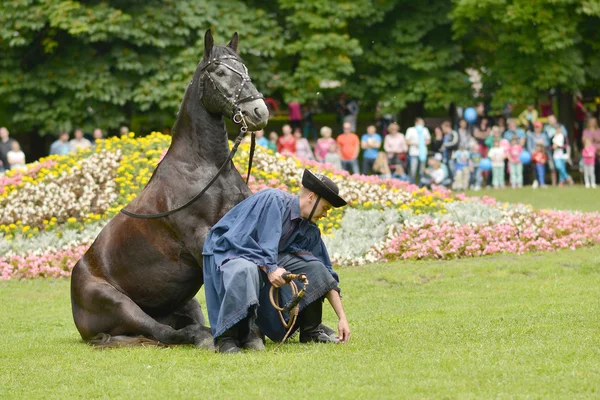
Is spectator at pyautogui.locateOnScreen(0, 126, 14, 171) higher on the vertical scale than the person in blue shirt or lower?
higher

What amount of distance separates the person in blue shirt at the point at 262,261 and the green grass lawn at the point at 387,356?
0.88ft

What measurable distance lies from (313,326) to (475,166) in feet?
62.1

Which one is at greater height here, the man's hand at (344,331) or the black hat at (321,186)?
the black hat at (321,186)

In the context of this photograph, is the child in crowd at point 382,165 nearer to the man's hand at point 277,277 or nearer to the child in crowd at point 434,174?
the child in crowd at point 434,174

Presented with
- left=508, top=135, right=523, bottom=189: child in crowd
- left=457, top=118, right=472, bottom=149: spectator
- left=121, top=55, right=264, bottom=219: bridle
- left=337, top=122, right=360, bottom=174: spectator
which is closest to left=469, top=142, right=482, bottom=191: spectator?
left=457, top=118, right=472, bottom=149: spectator

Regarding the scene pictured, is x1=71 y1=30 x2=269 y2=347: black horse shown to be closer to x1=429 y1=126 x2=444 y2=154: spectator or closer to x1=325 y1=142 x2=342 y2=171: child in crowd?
x1=325 y1=142 x2=342 y2=171: child in crowd

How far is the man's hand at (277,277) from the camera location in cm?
762

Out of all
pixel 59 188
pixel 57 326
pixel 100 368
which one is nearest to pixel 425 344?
pixel 100 368

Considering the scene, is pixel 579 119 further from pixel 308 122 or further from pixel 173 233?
pixel 173 233

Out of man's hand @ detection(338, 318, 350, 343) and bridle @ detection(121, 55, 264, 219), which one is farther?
bridle @ detection(121, 55, 264, 219)

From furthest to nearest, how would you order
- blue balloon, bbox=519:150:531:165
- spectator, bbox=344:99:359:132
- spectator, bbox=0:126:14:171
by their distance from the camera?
spectator, bbox=344:99:359:132, blue balloon, bbox=519:150:531:165, spectator, bbox=0:126:14:171

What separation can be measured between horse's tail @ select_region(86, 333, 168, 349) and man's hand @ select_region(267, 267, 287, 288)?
4.22 ft

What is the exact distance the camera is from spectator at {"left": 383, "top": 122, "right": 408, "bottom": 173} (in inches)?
1027

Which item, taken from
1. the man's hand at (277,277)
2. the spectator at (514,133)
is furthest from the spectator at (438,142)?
the man's hand at (277,277)
